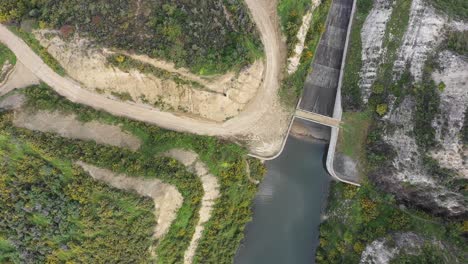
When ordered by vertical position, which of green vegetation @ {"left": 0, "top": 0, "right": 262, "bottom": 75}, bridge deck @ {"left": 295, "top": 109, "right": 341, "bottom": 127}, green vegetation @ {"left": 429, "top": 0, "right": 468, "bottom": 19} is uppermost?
green vegetation @ {"left": 429, "top": 0, "right": 468, "bottom": 19}

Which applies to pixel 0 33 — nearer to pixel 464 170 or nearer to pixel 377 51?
pixel 377 51

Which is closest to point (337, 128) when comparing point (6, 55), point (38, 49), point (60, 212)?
point (60, 212)

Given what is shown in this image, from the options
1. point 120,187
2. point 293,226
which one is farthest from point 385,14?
point 120,187

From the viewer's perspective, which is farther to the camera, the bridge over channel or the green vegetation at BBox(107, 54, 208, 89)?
the bridge over channel

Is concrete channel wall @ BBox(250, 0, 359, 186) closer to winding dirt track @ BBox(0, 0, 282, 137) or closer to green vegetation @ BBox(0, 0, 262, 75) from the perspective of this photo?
winding dirt track @ BBox(0, 0, 282, 137)

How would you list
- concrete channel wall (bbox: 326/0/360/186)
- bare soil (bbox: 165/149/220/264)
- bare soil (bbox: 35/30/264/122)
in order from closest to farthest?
bare soil (bbox: 35/30/264/122)
bare soil (bbox: 165/149/220/264)
concrete channel wall (bbox: 326/0/360/186)

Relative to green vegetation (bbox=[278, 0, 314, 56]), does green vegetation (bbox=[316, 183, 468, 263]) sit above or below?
below

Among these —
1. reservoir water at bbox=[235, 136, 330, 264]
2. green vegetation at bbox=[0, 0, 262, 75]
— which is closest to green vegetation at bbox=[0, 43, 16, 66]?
green vegetation at bbox=[0, 0, 262, 75]

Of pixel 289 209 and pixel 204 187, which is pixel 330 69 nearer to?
pixel 289 209
